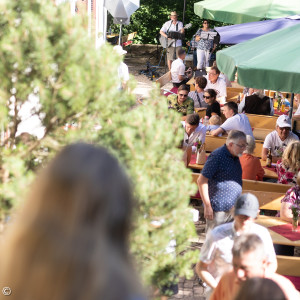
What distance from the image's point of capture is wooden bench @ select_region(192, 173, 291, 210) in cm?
675

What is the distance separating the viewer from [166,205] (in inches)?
95.7

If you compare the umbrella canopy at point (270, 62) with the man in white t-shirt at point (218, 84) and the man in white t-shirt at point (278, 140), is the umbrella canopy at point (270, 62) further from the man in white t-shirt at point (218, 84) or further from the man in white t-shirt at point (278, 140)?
the man in white t-shirt at point (218, 84)

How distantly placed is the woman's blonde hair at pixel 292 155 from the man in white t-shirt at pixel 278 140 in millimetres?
1184

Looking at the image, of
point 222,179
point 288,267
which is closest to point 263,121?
point 222,179

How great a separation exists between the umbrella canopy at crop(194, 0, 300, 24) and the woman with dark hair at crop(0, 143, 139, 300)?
11.3 m

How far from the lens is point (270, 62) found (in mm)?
6062

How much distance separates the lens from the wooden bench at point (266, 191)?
675 cm

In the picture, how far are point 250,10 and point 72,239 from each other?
1157cm

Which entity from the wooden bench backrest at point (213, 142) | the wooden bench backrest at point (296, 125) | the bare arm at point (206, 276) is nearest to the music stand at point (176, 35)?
the wooden bench backrest at point (296, 125)

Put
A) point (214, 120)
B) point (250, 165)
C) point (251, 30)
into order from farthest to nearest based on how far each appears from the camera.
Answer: point (251, 30) < point (214, 120) < point (250, 165)

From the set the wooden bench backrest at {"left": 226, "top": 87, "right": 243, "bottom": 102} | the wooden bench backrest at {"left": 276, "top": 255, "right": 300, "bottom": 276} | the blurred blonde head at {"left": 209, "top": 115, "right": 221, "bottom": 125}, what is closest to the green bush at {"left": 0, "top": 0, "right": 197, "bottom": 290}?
the wooden bench backrest at {"left": 276, "top": 255, "right": 300, "bottom": 276}

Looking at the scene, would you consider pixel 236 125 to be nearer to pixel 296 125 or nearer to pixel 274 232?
pixel 296 125

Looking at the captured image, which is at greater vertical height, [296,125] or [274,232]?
[274,232]

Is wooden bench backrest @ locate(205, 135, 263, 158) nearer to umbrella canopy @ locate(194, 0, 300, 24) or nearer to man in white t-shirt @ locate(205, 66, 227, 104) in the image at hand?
man in white t-shirt @ locate(205, 66, 227, 104)
